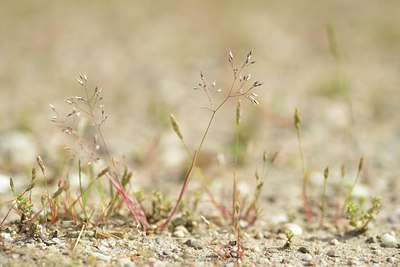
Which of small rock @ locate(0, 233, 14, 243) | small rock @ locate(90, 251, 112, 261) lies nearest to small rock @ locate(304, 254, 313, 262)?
small rock @ locate(90, 251, 112, 261)

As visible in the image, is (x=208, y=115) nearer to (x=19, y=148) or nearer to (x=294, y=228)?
(x=19, y=148)

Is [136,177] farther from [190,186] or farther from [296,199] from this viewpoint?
[296,199]

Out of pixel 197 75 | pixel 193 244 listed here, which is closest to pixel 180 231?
pixel 193 244

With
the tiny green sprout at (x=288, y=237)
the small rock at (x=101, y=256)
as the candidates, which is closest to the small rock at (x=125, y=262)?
the small rock at (x=101, y=256)

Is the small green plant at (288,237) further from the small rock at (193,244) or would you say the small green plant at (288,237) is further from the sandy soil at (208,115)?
the small rock at (193,244)

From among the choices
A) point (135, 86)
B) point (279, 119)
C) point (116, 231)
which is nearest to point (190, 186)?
point (116, 231)
